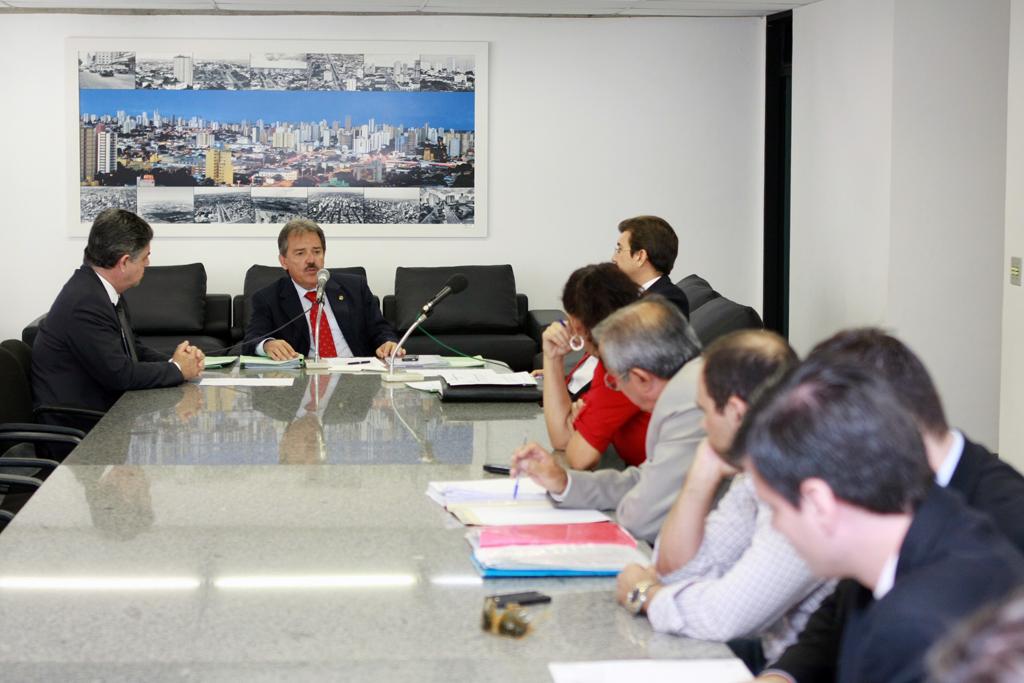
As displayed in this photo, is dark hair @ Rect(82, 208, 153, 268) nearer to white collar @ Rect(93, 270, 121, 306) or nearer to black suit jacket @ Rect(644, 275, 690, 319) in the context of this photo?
white collar @ Rect(93, 270, 121, 306)

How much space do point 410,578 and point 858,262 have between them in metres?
5.25

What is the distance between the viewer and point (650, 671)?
6.80 feet

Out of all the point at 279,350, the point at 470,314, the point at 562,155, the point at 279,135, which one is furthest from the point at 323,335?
Answer: the point at 562,155

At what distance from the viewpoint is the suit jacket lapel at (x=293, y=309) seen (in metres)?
6.06

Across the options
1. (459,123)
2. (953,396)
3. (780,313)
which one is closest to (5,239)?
(459,123)

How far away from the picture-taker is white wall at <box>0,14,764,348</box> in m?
8.63

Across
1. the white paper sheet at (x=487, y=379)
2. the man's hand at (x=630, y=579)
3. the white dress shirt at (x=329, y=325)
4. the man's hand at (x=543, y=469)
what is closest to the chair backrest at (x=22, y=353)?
the white dress shirt at (x=329, y=325)

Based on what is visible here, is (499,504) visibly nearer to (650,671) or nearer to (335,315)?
(650,671)

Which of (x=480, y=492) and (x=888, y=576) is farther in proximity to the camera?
(x=480, y=492)

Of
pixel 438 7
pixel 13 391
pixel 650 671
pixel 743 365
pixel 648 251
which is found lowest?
pixel 650 671

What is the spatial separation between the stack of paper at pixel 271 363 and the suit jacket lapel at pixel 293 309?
39cm

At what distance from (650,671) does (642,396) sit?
1071 millimetres

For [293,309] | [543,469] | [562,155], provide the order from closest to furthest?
1. [543,469]
2. [293,309]
3. [562,155]

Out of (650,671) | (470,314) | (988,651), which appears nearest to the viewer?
(988,651)
